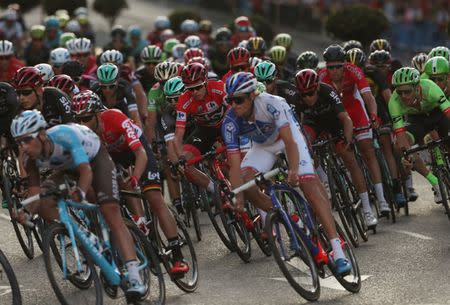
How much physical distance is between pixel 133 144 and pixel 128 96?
5033 mm

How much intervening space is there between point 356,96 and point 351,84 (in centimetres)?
14

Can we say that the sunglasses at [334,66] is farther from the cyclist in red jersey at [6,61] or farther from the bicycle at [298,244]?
the cyclist in red jersey at [6,61]

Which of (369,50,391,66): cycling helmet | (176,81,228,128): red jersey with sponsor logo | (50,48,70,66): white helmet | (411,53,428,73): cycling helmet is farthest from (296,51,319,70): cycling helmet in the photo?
(50,48,70,66): white helmet

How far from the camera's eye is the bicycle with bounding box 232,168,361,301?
1085 cm

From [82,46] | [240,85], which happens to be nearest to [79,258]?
[240,85]

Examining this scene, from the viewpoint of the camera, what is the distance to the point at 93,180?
35.1ft

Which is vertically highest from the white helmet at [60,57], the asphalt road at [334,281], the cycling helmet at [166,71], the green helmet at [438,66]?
the green helmet at [438,66]

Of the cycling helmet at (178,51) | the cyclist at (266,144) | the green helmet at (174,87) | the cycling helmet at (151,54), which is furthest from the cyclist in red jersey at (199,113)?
the cycling helmet at (178,51)

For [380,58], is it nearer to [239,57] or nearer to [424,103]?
[239,57]

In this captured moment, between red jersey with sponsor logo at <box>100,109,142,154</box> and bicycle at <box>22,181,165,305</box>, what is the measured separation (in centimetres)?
82

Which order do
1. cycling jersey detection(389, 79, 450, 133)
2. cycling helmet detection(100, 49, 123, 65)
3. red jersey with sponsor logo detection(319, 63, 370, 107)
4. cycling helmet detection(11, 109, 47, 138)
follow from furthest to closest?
cycling helmet detection(100, 49, 123, 65) → red jersey with sponsor logo detection(319, 63, 370, 107) → cycling jersey detection(389, 79, 450, 133) → cycling helmet detection(11, 109, 47, 138)

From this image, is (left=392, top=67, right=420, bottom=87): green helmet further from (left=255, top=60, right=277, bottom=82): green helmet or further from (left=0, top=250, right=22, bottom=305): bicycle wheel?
(left=0, top=250, right=22, bottom=305): bicycle wheel

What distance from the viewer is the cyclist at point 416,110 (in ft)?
47.9

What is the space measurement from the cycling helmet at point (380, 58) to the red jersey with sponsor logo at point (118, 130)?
6.05 meters
